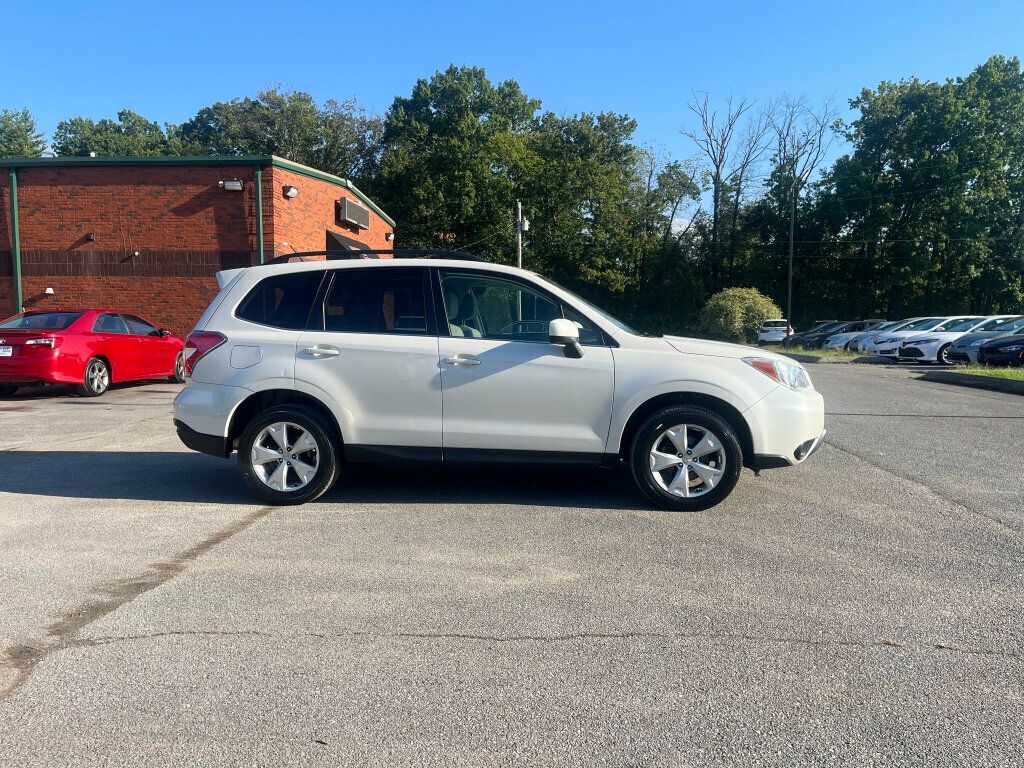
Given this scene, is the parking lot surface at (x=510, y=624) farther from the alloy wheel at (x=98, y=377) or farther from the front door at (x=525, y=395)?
the alloy wheel at (x=98, y=377)

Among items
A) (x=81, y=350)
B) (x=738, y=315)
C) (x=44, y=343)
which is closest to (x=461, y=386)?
(x=44, y=343)

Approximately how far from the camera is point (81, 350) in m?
12.7

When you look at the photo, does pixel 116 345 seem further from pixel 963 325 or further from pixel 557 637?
pixel 963 325

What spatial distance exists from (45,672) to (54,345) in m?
10.6

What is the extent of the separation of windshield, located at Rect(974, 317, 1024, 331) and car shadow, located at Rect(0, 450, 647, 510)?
→ 22.6m

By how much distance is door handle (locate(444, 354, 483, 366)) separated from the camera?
227 inches

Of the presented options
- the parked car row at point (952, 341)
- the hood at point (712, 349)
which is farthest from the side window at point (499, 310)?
the parked car row at point (952, 341)

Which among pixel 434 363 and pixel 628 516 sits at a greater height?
pixel 434 363

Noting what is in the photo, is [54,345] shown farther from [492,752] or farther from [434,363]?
[492,752]

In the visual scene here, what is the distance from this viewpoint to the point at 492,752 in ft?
8.75

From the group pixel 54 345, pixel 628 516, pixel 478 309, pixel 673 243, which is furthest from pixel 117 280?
pixel 673 243

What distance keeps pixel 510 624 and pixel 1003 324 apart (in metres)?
26.9

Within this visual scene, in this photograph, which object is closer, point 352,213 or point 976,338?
point 976,338

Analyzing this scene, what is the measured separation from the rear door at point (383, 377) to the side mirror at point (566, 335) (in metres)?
0.93
